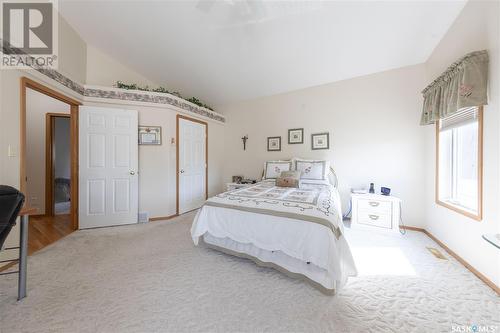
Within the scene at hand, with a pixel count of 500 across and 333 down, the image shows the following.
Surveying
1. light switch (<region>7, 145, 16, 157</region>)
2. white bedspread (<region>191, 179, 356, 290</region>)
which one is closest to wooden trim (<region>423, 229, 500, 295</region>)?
white bedspread (<region>191, 179, 356, 290</region>)

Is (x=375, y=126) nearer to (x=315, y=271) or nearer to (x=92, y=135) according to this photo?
(x=315, y=271)

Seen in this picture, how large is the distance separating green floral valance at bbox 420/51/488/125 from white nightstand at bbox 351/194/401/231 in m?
1.33

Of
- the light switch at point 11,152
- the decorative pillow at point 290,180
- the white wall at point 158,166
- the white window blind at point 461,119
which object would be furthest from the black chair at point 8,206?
the white window blind at point 461,119

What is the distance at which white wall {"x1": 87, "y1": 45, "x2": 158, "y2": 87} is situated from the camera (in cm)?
346

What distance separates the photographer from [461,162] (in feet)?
7.64

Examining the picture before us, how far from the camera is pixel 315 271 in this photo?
1.71 metres

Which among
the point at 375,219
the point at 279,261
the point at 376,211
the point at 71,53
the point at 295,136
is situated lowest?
the point at 279,261

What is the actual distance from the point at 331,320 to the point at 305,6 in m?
3.15

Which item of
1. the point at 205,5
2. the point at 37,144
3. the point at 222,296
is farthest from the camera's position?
the point at 37,144

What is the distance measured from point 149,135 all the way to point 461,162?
471 cm

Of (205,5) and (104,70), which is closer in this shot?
(205,5)

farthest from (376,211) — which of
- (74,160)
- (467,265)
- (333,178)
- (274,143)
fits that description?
(74,160)

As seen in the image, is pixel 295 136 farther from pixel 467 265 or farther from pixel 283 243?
pixel 467 265

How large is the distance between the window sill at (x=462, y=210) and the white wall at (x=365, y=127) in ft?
2.04
